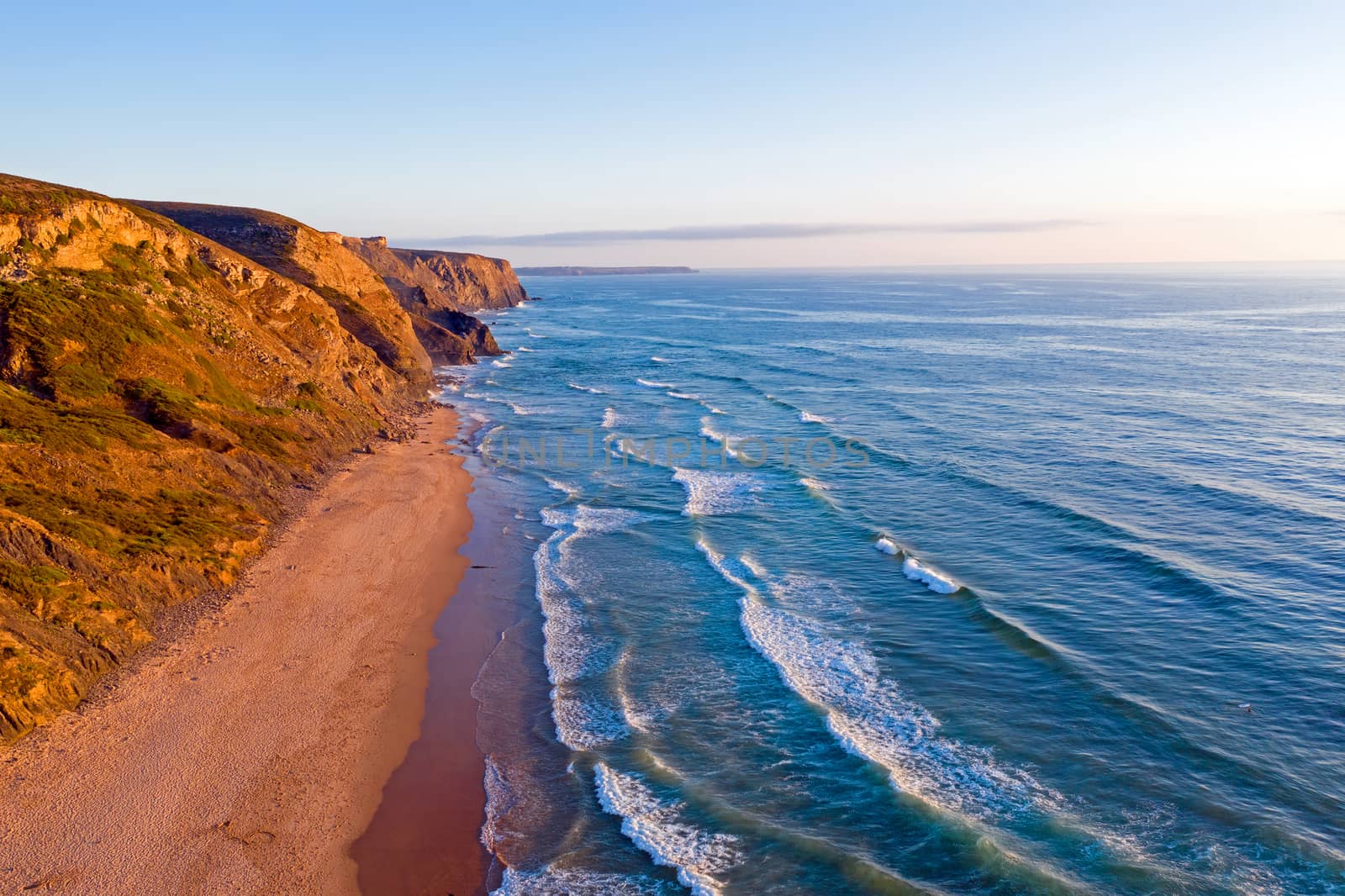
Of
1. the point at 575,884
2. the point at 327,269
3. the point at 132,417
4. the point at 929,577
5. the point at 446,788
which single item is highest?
the point at 327,269

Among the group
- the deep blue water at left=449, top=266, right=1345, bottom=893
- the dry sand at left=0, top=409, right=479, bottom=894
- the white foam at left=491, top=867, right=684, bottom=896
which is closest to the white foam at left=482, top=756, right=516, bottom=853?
the deep blue water at left=449, top=266, right=1345, bottom=893

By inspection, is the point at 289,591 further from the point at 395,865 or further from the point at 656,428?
the point at 656,428

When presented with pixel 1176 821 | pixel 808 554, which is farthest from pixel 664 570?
pixel 1176 821

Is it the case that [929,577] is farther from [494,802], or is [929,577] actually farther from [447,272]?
[447,272]

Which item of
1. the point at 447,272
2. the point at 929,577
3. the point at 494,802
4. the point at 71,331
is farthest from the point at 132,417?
the point at 447,272

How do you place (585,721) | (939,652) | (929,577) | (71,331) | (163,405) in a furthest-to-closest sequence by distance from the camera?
1. (71,331)
2. (163,405)
3. (929,577)
4. (939,652)
5. (585,721)
